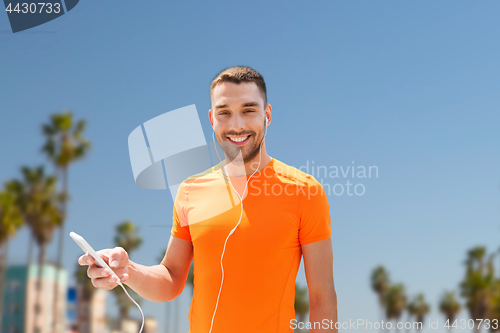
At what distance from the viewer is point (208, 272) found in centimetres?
250

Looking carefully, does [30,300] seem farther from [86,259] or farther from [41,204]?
[86,259]

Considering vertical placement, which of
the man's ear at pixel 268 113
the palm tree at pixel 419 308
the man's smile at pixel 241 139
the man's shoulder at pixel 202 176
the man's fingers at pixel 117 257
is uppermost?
the man's ear at pixel 268 113

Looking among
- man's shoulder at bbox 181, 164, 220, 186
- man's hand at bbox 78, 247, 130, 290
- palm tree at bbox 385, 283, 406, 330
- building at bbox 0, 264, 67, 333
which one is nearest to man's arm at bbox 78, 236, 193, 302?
man's hand at bbox 78, 247, 130, 290

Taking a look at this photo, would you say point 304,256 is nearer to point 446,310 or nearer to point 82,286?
point 82,286

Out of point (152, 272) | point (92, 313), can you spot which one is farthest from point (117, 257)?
point (92, 313)

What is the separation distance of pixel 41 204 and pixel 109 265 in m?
37.8

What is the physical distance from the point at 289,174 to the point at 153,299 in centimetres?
107

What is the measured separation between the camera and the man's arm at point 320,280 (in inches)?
97.8

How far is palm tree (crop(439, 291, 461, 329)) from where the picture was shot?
65.0m

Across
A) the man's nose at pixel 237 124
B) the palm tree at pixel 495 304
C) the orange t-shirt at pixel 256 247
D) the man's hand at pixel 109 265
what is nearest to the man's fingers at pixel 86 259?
the man's hand at pixel 109 265

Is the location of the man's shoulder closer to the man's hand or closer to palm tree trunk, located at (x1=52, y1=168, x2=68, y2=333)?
the man's hand

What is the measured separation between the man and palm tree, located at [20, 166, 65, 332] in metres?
35.8

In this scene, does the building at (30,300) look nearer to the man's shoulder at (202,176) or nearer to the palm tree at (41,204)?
the palm tree at (41,204)

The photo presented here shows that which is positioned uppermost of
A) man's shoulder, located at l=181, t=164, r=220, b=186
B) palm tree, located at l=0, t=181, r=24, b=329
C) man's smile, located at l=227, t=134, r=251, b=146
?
palm tree, located at l=0, t=181, r=24, b=329
